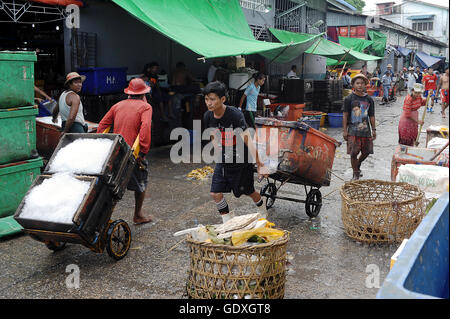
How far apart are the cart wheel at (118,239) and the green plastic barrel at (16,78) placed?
2.21 metres

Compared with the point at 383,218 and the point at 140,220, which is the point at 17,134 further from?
the point at 383,218

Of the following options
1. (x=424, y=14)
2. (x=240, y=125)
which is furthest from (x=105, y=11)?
(x=424, y=14)

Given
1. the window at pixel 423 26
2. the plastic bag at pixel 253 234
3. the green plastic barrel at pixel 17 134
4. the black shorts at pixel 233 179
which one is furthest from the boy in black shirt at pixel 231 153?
the window at pixel 423 26

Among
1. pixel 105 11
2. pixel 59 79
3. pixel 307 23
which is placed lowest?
pixel 59 79

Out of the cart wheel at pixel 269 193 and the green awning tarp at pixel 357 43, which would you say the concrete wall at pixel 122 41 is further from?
the green awning tarp at pixel 357 43

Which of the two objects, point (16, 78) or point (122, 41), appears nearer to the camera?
point (16, 78)

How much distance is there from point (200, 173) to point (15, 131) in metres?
3.44

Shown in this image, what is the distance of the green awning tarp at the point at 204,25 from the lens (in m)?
7.77

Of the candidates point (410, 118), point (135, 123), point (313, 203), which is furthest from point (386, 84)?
point (135, 123)

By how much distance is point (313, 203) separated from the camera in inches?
230

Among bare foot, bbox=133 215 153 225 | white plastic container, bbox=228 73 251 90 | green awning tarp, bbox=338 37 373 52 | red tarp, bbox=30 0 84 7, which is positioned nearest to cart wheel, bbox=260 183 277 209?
bare foot, bbox=133 215 153 225

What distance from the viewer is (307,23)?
64.5 ft

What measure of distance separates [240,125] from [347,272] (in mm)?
1856
